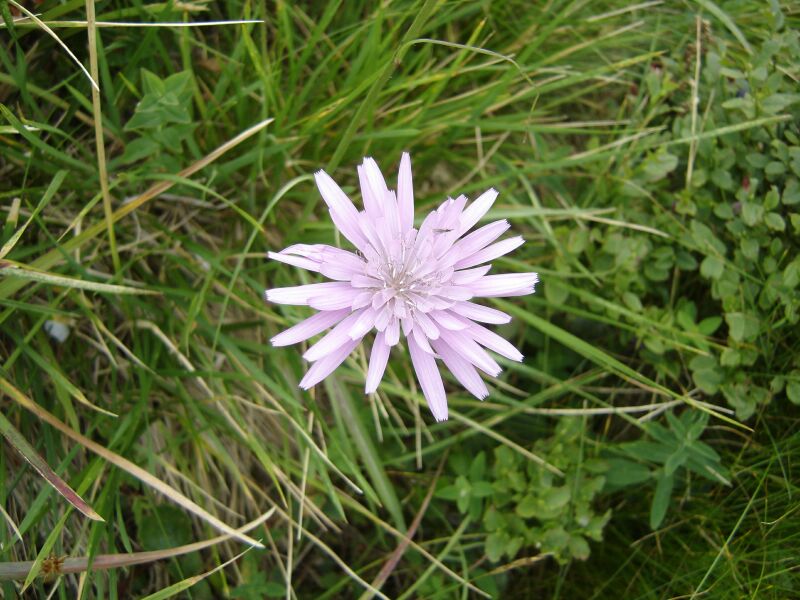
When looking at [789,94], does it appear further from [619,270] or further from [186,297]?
[186,297]

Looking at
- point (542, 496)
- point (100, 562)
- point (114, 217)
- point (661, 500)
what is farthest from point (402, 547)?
point (114, 217)

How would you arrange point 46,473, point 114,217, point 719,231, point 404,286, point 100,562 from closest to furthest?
point 404,286, point 46,473, point 100,562, point 114,217, point 719,231

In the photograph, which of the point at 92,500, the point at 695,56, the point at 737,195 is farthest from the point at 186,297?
the point at 695,56

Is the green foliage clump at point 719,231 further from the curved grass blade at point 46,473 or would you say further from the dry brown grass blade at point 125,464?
the curved grass blade at point 46,473

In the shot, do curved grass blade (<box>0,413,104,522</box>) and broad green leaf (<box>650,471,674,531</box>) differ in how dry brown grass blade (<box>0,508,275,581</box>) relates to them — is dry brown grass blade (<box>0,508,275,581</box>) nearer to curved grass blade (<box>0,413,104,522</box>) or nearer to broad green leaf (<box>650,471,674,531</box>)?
curved grass blade (<box>0,413,104,522</box>)

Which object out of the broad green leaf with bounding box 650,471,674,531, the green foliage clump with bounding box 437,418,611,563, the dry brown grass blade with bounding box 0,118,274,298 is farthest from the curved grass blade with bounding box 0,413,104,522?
the broad green leaf with bounding box 650,471,674,531

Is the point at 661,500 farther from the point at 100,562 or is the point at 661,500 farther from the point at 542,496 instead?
the point at 100,562
